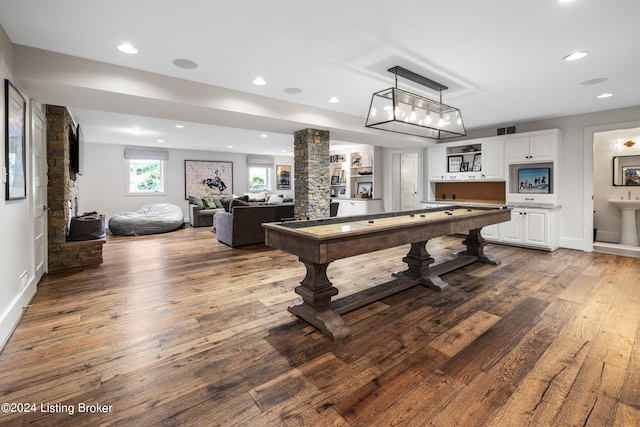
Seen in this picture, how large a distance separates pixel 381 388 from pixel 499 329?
4.24ft

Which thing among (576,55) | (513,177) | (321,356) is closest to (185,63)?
(321,356)

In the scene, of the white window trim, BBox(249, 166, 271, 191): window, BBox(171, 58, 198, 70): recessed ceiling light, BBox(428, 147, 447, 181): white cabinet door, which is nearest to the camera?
BBox(171, 58, 198, 70): recessed ceiling light

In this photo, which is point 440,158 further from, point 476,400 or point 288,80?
point 476,400

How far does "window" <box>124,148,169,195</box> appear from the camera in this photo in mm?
8805

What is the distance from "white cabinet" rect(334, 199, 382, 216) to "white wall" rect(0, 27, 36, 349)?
6531 millimetres

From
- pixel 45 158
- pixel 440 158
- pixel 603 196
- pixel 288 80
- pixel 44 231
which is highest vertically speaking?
pixel 288 80

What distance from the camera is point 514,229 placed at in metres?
5.58

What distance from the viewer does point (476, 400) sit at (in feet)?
5.26

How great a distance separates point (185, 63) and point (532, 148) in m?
5.73

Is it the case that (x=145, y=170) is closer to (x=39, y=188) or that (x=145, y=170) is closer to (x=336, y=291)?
(x=39, y=188)

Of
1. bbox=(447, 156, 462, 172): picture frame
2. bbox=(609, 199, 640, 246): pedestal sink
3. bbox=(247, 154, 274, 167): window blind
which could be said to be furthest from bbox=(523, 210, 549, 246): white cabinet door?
bbox=(247, 154, 274, 167): window blind

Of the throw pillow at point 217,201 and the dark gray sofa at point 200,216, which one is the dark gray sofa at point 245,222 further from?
the throw pillow at point 217,201

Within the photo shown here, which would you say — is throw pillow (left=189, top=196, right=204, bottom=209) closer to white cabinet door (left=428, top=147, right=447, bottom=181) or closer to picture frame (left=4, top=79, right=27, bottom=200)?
picture frame (left=4, top=79, right=27, bottom=200)

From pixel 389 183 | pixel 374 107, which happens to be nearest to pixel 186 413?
pixel 374 107
